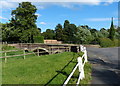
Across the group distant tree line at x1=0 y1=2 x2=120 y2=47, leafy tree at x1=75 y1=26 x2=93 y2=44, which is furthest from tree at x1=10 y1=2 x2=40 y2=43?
leafy tree at x1=75 y1=26 x2=93 y2=44

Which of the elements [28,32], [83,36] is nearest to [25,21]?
[28,32]

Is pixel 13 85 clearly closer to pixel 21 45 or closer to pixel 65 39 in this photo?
pixel 21 45

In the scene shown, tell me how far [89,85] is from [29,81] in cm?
243

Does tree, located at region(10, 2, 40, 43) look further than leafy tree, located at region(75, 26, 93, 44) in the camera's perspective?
No

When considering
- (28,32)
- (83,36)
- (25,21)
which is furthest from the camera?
(83,36)

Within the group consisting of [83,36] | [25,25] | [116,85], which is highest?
[25,25]

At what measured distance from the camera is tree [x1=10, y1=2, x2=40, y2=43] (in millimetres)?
49156

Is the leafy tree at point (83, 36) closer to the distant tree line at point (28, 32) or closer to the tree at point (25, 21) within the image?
the distant tree line at point (28, 32)

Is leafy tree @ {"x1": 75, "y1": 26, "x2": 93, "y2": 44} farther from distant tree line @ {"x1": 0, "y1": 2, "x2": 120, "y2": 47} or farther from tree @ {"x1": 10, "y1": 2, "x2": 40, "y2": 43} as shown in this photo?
tree @ {"x1": 10, "y1": 2, "x2": 40, "y2": 43}

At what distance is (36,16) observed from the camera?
179 feet

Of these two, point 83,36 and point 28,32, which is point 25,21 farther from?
point 83,36

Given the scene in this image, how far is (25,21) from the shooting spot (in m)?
50.7

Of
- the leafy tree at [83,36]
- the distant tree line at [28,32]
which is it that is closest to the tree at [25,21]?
the distant tree line at [28,32]

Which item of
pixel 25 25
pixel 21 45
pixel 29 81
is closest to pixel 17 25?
pixel 25 25
